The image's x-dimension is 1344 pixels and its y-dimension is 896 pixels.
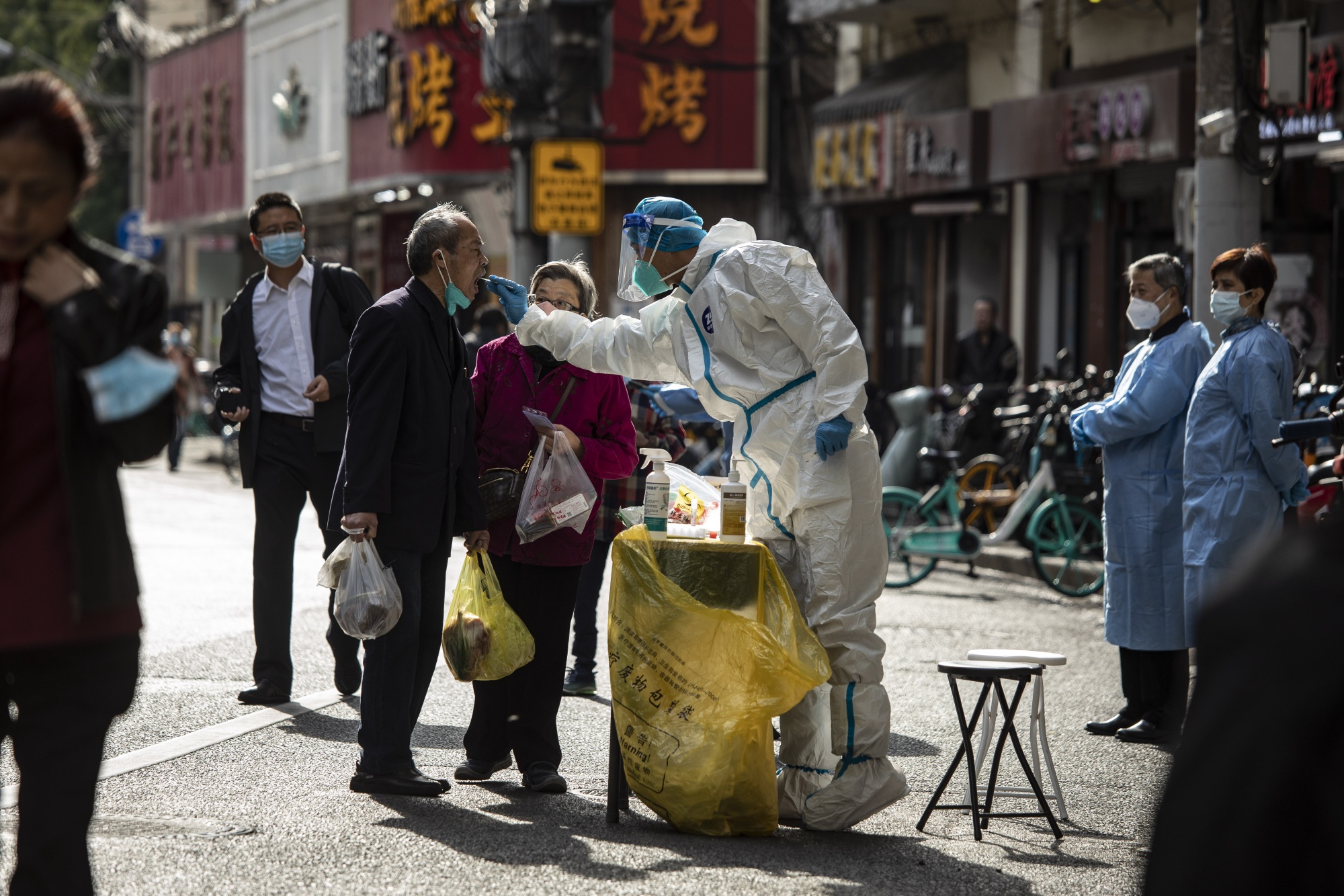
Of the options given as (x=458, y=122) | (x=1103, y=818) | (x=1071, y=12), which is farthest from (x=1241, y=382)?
(x=458, y=122)

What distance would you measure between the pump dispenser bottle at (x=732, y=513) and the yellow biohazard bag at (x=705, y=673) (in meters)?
0.08

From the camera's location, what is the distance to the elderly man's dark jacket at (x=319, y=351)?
7.59 meters

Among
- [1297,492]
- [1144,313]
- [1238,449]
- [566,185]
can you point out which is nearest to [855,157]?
[566,185]

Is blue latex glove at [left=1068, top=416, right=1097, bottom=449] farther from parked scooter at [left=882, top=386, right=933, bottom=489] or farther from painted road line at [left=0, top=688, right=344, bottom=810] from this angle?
parked scooter at [left=882, top=386, right=933, bottom=489]

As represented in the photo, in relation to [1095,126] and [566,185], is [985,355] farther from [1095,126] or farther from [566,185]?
[566,185]

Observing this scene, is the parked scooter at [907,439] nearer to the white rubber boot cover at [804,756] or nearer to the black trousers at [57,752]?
the white rubber boot cover at [804,756]

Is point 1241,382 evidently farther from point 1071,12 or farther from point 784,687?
point 1071,12

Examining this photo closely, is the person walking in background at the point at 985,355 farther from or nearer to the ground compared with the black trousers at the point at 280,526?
farther from the ground

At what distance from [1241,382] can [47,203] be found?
16.9 ft

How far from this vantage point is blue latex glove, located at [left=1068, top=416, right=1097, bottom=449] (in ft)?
24.8

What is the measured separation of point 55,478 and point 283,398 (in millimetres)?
4494

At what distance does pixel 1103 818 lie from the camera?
5.77 meters

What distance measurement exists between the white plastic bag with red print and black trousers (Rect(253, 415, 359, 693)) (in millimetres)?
1795

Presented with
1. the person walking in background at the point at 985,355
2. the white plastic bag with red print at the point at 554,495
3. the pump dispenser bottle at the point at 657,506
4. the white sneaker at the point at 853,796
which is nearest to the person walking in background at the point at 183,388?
the person walking in background at the point at 985,355
